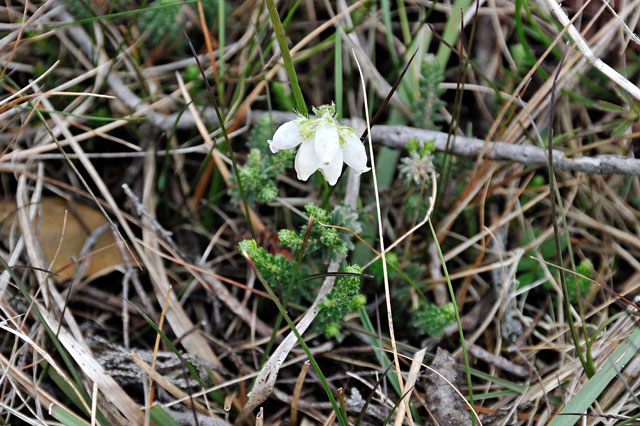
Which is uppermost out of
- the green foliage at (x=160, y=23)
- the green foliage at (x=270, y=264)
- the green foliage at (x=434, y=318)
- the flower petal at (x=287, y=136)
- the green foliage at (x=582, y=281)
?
the green foliage at (x=160, y=23)

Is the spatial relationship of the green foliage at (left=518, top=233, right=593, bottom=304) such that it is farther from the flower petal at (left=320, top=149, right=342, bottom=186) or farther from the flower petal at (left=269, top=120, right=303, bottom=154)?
the flower petal at (left=269, top=120, right=303, bottom=154)

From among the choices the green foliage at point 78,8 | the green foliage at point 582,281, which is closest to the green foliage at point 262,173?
the green foliage at point 78,8

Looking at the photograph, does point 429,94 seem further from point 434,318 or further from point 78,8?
point 78,8

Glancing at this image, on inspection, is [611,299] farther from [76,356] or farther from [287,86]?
[76,356]

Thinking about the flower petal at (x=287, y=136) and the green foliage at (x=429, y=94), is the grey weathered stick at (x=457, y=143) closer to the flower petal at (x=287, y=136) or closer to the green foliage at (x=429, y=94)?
the green foliage at (x=429, y=94)

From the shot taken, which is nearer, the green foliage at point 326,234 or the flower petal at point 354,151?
the flower petal at point 354,151

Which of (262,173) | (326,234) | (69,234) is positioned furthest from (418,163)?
(69,234)
